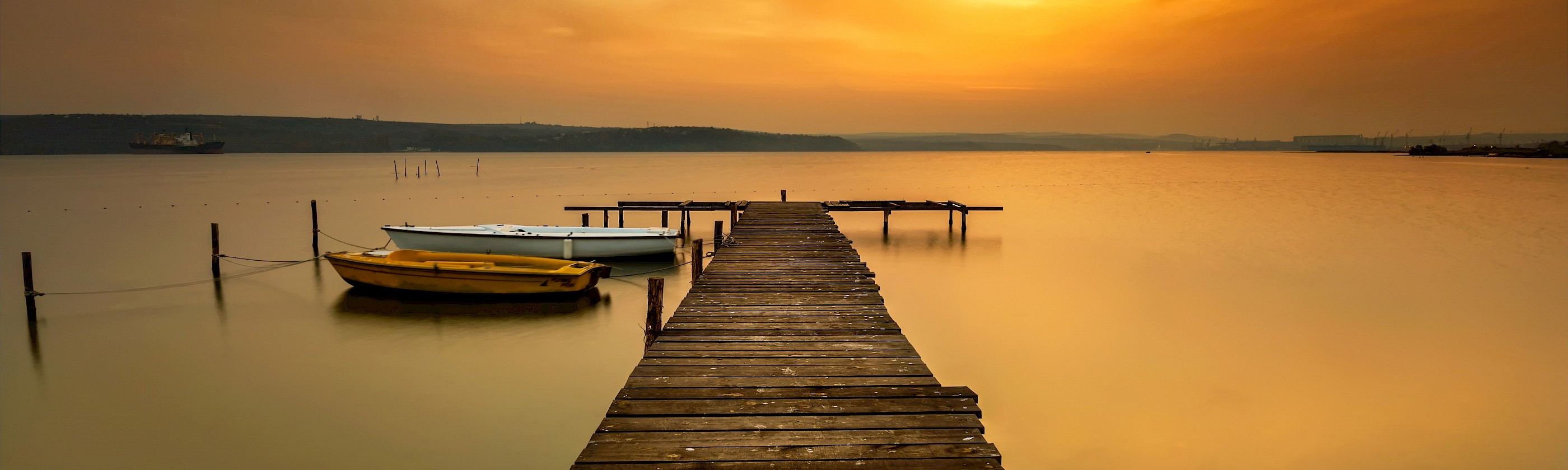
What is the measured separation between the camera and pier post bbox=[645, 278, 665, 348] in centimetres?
927

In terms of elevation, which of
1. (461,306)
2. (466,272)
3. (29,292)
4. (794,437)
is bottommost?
(461,306)

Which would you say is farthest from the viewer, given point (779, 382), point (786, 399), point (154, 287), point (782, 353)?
point (154, 287)

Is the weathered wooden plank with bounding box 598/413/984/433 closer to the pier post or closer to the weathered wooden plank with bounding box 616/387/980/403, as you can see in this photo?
the weathered wooden plank with bounding box 616/387/980/403

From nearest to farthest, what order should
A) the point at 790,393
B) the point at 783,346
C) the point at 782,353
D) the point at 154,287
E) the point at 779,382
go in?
the point at 790,393 → the point at 779,382 → the point at 782,353 → the point at 783,346 → the point at 154,287

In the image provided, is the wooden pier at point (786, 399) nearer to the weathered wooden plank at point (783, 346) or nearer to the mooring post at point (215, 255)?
the weathered wooden plank at point (783, 346)

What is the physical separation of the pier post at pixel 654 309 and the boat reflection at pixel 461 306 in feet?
18.2

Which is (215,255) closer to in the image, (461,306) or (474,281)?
(461,306)

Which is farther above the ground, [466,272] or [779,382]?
[779,382]

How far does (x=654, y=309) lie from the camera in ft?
30.4

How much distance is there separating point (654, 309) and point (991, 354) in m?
5.81

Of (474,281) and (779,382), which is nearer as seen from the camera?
(779,382)

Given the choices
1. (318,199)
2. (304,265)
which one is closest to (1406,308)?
(304,265)

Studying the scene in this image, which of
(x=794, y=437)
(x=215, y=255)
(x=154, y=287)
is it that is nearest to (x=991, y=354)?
(x=794, y=437)

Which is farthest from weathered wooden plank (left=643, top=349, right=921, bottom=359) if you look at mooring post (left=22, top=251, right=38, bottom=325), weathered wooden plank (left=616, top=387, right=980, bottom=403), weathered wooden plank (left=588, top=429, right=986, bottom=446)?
mooring post (left=22, top=251, right=38, bottom=325)
